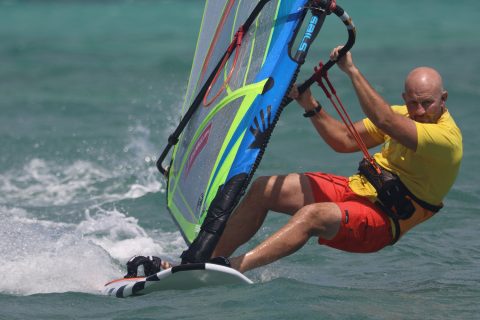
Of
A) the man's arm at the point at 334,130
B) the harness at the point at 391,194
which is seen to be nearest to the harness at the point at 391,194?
the harness at the point at 391,194

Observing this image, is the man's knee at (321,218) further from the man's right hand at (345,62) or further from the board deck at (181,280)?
the man's right hand at (345,62)

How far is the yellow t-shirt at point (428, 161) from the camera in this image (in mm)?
5086

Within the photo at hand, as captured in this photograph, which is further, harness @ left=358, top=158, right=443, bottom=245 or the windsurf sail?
harness @ left=358, top=158, right=443, bottom=245

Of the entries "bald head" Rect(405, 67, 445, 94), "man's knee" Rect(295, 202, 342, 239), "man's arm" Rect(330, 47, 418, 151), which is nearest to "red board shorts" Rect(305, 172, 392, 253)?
"man's knee" Rect(295, 202, 342, 239)

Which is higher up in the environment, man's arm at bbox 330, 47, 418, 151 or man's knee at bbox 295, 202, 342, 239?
man's arm at bbox 330, 47, 418, 151

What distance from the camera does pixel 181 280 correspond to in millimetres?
5098

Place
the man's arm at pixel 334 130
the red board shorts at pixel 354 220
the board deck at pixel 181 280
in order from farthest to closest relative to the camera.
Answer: the man's arm at pixel 334 130, the red board shorts at pixel 354 220, the board deck at pixel 181 280

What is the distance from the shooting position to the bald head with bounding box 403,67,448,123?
5.14 metres

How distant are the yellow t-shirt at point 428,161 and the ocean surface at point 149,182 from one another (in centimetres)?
57

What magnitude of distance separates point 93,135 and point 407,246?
4.69m

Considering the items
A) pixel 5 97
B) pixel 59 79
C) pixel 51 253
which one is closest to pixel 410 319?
pixel 51 253

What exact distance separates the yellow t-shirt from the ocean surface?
0.57 m

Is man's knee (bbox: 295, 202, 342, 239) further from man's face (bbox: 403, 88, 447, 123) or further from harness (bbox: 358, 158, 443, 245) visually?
man's face (bbox: 403, 88, 447, 123)

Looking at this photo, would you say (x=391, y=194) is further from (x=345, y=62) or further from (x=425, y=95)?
(x=345, y=62)
